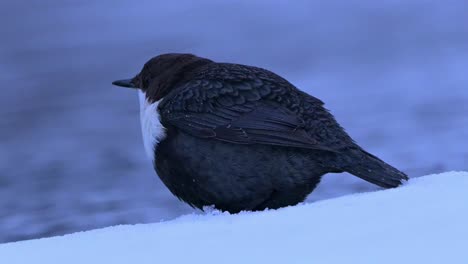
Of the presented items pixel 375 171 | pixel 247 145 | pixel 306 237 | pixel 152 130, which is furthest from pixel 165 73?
pixel 306 237

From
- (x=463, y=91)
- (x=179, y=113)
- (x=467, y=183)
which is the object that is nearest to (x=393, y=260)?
(x=467, y=183)

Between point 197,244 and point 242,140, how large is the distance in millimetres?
1300

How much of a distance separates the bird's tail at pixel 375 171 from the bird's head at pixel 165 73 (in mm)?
1086

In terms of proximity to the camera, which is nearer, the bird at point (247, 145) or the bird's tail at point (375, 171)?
the bird's tail at point (375, 171)

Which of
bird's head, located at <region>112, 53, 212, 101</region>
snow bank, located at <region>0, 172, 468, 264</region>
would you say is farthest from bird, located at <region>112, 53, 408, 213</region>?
snow bank, located at <region>0, 172, 468, 264</region>

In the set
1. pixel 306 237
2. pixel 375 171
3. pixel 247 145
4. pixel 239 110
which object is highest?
pixel 375 171

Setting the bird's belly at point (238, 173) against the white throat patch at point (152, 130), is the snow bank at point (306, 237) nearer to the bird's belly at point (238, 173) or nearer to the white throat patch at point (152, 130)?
the bird's belly at point (238, 173)

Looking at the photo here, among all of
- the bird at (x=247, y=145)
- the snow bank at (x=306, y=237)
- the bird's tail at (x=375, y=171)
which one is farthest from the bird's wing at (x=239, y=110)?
the snow bank at (x=306, y=237)

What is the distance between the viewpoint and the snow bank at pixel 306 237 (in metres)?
3.04

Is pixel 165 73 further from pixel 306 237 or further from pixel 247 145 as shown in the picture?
pixel 306 237

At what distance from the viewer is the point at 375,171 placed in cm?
444

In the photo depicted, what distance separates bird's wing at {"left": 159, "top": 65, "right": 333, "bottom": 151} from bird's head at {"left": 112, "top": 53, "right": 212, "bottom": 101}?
204 millimetres

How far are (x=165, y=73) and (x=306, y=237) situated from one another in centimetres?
218

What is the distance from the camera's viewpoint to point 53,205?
695 centimetres
